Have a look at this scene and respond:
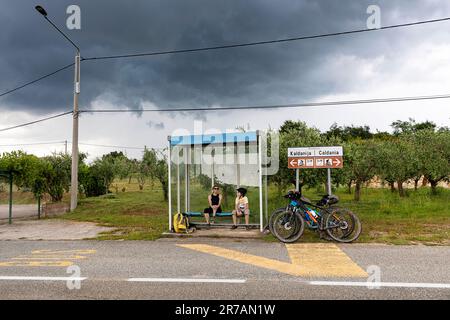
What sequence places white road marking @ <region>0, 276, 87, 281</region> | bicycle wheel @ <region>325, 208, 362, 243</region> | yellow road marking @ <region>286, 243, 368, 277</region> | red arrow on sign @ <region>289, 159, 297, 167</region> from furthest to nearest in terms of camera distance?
1. red arrow on sign @ <region>289, 159, 297, 167</region>
2. bicycle wheel @ <region>325, 208, 362, 243</region>
3. yellow road marking @ <region>286, 243, 368, 277</region>
4. white road marking @ <region>0, 276, 87, 281</region>

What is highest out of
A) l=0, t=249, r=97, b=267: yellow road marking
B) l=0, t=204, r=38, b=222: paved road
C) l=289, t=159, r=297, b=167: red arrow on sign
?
l=289, t=159, r=297, b=167: red arrow on sign

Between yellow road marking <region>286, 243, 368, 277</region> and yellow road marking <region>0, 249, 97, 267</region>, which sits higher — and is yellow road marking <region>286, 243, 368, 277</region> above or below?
above

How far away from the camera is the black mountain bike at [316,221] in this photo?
351 inches

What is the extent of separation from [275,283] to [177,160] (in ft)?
24.4

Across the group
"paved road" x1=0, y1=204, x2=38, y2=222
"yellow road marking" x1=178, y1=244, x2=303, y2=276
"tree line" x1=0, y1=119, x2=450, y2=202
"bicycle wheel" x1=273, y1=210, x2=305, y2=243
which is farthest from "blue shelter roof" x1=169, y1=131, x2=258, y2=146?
"paved road" x1=0, y1=204, x2=38, y2=222

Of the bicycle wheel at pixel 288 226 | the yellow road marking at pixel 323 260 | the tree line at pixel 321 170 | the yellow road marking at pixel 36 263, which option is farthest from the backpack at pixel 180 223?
the tree line at pixel 321 170

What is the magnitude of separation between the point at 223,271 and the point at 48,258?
3976mm

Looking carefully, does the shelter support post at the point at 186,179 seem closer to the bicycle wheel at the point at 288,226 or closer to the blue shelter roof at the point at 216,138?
the blue shelter roof at the point at 216,138

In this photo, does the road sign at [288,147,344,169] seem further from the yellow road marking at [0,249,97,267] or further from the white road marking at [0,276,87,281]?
the white road marking at [0,276,87,281]

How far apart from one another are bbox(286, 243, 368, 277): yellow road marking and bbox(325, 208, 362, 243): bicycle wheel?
0.47 metres

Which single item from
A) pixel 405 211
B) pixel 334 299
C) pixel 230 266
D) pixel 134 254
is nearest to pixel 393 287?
pixel 334 299

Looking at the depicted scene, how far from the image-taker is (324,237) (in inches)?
360

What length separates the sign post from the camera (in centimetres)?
1041

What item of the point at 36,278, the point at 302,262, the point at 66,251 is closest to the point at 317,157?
the point at 302,262
